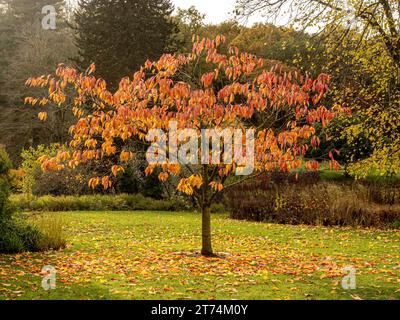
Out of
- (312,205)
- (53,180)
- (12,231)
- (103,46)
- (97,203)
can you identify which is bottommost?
(97,203)

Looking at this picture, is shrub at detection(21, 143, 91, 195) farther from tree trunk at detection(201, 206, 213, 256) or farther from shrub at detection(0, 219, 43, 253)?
tree trunk at detection(201, 206, 213, 256)

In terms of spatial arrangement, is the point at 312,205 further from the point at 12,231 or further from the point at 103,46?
the point at 103,46

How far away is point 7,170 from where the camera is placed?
905cm

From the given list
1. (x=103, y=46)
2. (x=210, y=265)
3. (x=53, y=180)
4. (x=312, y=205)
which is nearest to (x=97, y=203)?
(x=53, y=180)

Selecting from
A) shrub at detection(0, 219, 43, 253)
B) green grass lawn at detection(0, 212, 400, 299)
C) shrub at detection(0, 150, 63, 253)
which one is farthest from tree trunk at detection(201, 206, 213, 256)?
shrub at detection(0, 219, 43, 253)

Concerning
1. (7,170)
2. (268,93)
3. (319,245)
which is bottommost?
(319,245)

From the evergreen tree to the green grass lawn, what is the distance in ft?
45.0

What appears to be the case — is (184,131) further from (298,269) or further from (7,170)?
(7,170)

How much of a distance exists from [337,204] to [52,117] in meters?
19.6

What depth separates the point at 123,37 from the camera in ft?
85.3

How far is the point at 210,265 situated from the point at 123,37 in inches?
789

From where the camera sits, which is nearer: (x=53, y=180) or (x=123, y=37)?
(x=53, y=180)

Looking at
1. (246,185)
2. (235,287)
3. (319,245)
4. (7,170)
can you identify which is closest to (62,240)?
(7,170)

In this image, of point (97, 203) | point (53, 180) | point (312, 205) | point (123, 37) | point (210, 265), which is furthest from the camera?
point (123, 37)
